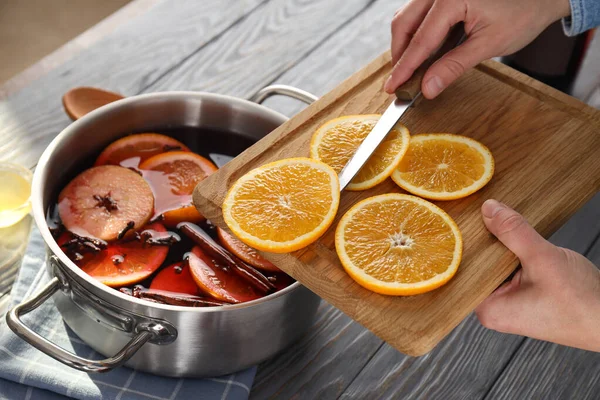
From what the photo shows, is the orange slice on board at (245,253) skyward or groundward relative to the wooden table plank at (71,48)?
groundward

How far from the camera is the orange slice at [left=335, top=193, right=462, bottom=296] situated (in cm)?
100

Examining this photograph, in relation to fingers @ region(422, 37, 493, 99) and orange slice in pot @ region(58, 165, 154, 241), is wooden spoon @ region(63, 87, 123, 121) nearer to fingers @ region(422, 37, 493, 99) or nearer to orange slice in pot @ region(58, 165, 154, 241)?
orange slice in pot @ region(58, 165, 154, 241)

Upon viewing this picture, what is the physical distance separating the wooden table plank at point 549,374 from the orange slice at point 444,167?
1.24ft

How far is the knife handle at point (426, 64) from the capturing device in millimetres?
1259

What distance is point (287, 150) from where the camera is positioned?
1238 mm

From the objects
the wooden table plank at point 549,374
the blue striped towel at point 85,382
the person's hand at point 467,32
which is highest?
the person's hand at point 467,32

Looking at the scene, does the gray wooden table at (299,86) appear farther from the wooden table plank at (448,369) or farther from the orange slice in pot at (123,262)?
the orange slice in pot at (123,262)

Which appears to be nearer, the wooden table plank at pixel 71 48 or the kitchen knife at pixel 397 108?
the kitchen knife at pixel 397 108

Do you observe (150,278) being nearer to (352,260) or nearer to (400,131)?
(352,260)

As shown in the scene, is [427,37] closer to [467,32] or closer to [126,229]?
[467,32]

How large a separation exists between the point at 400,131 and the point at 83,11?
2405 millimetres

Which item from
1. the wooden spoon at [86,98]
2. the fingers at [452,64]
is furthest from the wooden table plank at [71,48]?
the fingers at [452,64]

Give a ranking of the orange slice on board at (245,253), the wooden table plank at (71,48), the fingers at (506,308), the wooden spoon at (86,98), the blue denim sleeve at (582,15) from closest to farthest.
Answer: the fingers at (506,308) → the orange slice on board at (245,253) → the blue denim sleeve at (582,15) → the wooden spoon at (86,98) → the wooden table plank at (71,48)

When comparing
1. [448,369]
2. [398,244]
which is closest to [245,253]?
[398,244]
